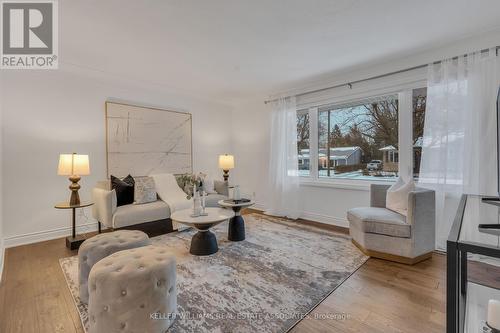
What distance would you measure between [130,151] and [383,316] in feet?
13.2

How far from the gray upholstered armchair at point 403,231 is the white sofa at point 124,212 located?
2.67 m

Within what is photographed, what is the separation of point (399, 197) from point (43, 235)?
4705mm

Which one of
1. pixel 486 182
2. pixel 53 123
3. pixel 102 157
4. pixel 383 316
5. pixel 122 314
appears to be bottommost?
pixel 383 316

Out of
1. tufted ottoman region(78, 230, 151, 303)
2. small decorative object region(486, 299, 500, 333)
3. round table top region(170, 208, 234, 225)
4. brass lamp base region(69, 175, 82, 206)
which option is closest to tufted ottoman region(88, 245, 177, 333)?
tufted ottoman region(78, 230, 151, 303)

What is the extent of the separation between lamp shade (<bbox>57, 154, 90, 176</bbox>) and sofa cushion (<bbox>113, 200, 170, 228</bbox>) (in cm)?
69

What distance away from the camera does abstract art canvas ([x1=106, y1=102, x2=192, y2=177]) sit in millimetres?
3891

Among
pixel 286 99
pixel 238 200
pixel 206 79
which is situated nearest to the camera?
pixel 238 200

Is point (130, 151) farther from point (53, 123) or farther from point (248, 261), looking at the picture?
point (248, 261)

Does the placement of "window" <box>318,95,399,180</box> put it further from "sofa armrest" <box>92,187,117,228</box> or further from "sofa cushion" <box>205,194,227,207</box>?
"sofa armrest" <box>92,187,117,228</box>

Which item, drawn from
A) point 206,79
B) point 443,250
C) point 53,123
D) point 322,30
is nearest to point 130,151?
point 53,123

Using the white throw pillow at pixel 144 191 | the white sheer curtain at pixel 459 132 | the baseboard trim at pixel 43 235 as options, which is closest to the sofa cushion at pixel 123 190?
the white throw pillow at pixel 144 191

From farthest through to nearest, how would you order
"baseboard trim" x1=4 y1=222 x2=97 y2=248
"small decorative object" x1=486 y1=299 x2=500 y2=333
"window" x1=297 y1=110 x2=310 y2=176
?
"window" x1=297 y1=110 x2=310 y2=176 < "baseboard trim" x1=4 y1=222 x2=97 y2=248 < "small decorative object" x1=486 y1=299 x2=500 y2=333

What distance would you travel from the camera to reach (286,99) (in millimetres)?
4527

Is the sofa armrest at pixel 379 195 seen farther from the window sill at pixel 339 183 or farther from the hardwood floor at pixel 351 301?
the hardwood floor at pixel 351 301
